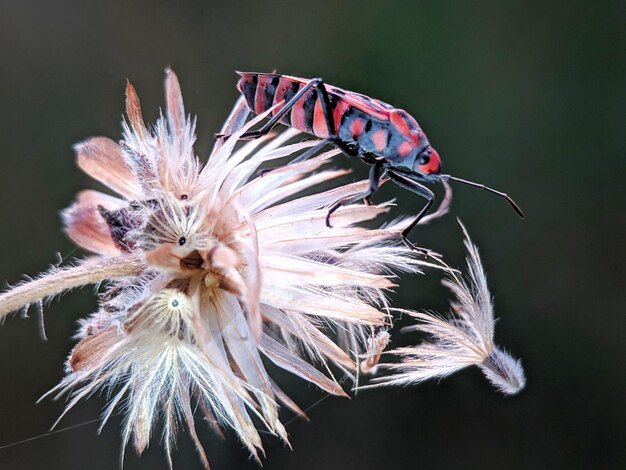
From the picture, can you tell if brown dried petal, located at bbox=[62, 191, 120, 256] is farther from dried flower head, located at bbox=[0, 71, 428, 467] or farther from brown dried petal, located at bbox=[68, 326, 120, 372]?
brown dried petal, located at bbox=[68, 326, 120, 372]

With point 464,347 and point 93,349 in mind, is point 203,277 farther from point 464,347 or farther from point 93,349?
point 464,347

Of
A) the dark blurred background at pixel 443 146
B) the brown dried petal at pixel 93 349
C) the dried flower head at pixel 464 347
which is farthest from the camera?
the dark blurred background at pixel 443 146

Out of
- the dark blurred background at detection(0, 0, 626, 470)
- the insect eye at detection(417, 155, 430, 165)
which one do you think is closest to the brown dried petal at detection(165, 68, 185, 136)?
the insect eye at detection(417, 155, 430, 165)

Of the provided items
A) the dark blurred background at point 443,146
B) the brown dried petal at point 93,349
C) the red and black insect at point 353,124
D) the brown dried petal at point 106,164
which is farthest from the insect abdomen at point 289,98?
the dark blurred background at point 443,146

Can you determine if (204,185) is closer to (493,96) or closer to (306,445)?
(306,445)

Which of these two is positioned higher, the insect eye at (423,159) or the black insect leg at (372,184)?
the insect eye at (423,159)

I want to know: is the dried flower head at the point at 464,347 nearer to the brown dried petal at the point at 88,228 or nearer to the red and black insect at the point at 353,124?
the red and black insect at the point at 353,124
